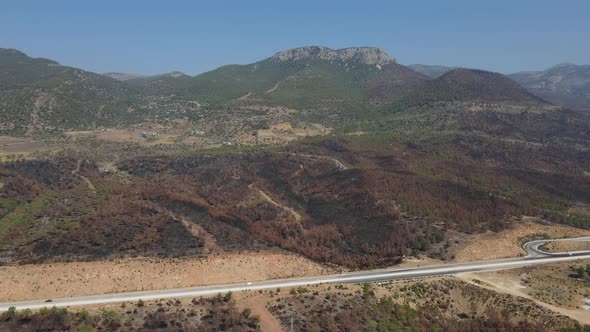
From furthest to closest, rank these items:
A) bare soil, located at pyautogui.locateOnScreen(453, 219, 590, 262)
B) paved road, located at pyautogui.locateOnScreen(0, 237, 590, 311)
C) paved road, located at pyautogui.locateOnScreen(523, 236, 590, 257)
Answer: paved road, located at pyautogui.locateOnScreen(523, 236, 590, 257), bare soil, located at pyautogui.locateOnScreen(453, 219, 590, 262), paved road, located at pyautogui.locateOnScreen(0, 237, 590, 311)

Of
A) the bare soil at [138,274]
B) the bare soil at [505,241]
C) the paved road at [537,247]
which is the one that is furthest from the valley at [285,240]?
the paved road at [537,247]

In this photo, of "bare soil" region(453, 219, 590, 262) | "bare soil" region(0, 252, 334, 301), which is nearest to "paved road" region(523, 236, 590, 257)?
"bare soil" region(453, 219, 590, 262)

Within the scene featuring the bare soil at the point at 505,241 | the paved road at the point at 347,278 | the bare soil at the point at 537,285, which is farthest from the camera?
the bare soil at the point at 505,241

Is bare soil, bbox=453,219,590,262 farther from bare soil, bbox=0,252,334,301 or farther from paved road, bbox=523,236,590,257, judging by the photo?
bare soil, bbox=0,252,334,301

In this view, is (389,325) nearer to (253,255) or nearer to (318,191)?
(253,255)

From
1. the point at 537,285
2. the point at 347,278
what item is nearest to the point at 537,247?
the point at 537,285

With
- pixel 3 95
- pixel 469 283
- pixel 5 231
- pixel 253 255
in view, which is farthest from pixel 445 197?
pixel 3 95

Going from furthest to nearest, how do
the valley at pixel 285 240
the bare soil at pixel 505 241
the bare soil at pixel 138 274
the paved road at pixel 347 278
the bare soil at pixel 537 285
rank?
the bare soil at pixel 505 241
the bare soil at pixel 537 285
the bare soil at pixel 138 274
the valley at pixel 285 240
the paved road at pixel 347 278

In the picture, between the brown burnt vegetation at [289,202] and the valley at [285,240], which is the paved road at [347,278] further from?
the brown burnt vegetation at [289,202]
